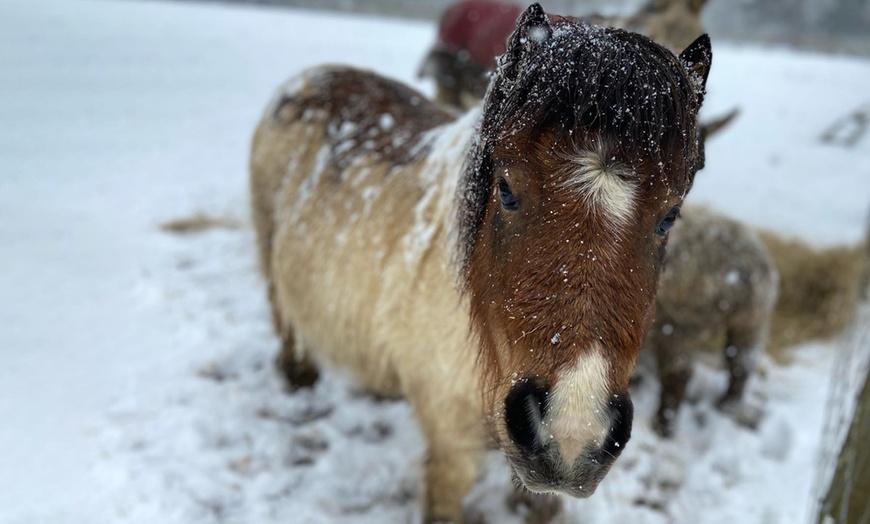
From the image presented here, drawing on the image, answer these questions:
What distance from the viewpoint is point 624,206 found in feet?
4.55

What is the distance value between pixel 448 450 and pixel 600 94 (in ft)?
5.56

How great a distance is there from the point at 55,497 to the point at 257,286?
2.40 metres

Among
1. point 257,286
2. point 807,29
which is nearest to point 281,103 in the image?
point 257,286

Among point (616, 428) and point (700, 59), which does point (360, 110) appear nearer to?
point (700, 59)

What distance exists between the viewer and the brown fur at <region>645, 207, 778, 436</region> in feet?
11.9

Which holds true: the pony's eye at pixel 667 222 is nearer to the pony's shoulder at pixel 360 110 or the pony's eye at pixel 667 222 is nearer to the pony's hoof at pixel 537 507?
the pony's shoulder at pixel 360 110

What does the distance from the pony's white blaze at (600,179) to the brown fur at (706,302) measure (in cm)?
241

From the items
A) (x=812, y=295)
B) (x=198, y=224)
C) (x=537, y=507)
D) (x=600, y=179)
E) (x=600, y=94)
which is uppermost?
(x=600, y=94)

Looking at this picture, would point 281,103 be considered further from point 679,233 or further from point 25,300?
point 679,233

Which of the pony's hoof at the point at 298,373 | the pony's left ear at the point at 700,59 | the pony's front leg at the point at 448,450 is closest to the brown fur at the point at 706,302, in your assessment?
the pony's front leg at the point at 448,450

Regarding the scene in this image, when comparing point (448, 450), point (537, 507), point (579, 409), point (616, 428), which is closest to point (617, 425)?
point (616, 428)

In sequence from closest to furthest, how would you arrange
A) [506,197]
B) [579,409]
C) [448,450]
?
[579,409] → [506,197] → [448,450]

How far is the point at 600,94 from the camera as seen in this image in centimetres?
138

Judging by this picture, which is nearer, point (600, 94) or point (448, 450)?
point (600, 94)
